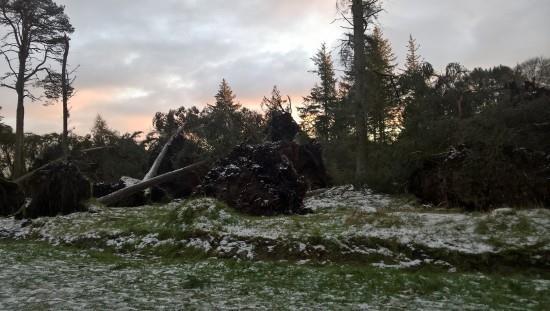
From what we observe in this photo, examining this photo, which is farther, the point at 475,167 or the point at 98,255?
the point at 475,167

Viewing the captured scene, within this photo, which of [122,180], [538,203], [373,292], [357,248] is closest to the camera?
[373,292]

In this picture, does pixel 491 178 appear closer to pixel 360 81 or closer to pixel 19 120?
pixel 360 81

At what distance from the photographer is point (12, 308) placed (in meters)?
6.50

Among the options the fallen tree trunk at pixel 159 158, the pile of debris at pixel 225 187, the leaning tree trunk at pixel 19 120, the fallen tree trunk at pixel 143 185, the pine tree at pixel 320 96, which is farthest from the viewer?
the pine tree at pixel 320 96

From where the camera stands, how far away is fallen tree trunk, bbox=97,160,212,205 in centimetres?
1998

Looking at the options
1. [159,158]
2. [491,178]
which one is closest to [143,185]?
[159,158]

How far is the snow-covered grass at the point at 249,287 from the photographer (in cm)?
685

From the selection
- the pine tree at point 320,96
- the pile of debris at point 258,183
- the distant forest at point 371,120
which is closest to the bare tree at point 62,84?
the distant forest at point 371,120

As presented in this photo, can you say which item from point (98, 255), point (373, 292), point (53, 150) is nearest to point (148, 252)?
point (98, 255)

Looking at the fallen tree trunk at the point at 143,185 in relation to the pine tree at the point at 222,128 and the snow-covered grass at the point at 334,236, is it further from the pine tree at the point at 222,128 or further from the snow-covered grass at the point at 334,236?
the snow-covered grass at the point at 334,236

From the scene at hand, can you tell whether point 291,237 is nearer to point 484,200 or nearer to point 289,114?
point 484,200

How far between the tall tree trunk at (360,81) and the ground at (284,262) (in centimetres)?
928

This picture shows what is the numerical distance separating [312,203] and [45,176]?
10.5m

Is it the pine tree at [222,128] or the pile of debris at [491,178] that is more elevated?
the pine tree at [222,128]
